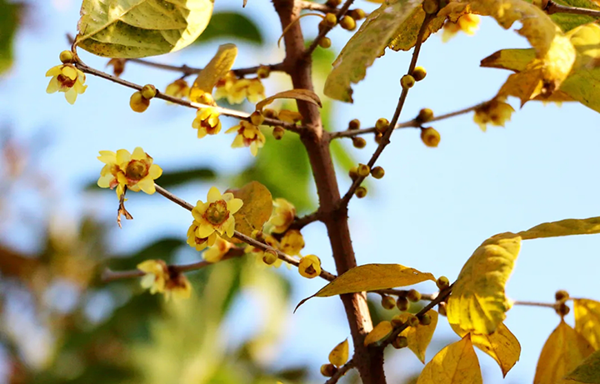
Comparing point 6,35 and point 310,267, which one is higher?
point 6,35

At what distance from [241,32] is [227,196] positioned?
1.13m

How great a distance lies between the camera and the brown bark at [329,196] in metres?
0.65

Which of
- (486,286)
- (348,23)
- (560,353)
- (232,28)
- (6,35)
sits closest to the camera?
(486,286)

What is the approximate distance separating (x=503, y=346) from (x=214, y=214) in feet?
1.06

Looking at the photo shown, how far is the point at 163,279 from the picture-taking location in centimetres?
84

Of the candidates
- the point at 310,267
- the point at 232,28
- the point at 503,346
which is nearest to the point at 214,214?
the point at 310,267

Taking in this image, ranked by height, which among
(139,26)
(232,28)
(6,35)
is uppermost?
(232,28)

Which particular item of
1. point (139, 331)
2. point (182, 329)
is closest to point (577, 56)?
point (182, 329)

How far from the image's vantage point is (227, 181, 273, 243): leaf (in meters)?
0.65

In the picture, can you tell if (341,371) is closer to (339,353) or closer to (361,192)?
(339,353)

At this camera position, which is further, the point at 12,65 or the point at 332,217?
the point at 12,65

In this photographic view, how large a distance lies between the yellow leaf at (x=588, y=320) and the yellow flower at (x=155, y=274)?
0.54 m

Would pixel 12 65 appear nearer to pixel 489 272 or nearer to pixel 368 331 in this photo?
pixel 368 331

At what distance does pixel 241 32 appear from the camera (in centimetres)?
167
